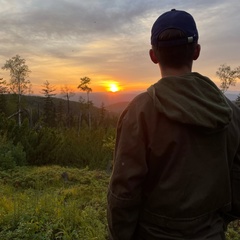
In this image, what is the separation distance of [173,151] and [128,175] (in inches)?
8.2

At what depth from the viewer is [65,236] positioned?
322 cm

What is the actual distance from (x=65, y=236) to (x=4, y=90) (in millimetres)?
37865

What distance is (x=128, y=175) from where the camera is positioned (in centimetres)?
128

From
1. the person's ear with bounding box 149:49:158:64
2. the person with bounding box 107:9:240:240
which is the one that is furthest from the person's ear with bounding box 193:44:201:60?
the person's ear with bounding box 149:49:158:64

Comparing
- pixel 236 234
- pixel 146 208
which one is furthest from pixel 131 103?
pixel 236 234

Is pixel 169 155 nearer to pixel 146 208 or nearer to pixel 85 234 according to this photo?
pixel 146 208

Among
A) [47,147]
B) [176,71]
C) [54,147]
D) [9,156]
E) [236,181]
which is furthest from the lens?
[54,147]

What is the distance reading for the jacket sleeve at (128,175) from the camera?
1.28 metres

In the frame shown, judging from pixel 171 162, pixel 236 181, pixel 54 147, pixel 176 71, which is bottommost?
pixel 54 147

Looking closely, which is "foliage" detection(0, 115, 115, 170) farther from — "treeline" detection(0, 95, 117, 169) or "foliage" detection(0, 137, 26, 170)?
"foliage" detection(0, 137, 26, 170)

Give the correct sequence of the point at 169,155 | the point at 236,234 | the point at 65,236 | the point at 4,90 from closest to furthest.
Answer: the point at 169,155 < the point at 65,236 < the point at 236,234 < the point at 4,90

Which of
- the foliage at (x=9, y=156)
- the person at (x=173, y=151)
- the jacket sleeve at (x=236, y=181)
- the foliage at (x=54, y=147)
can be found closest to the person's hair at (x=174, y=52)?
the person at (x=173, y=151)

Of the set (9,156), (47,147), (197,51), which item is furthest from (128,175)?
(47,147)

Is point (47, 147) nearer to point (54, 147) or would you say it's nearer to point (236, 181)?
point (54, 147)
